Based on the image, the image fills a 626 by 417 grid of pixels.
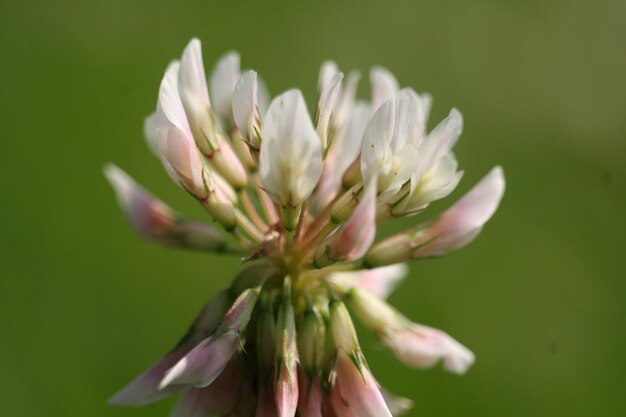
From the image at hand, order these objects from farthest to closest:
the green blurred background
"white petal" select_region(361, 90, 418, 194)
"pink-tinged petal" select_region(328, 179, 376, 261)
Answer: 1. the green blurred background
2. "white petal" select_region(361, 90, 418, 194)
3. "pink-tinged petal" select_region(328, 179, 376, 261)

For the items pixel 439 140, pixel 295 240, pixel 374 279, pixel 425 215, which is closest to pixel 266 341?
pixel 295 240

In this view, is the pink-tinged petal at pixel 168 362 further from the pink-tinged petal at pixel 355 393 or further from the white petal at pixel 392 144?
the white petal at pixel 392 144

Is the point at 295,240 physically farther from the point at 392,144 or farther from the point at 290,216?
the point at 392,144

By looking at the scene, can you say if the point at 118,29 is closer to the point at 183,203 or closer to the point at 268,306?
the point at 183,203

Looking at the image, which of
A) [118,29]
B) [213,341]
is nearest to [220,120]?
[213,341]

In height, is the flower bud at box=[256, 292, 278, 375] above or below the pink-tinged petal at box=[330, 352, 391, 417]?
above

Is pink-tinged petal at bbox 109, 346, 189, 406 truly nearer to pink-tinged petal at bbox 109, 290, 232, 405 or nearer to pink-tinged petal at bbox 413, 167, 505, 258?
pink-tinged petal at bbox 109, 290, 232, 405

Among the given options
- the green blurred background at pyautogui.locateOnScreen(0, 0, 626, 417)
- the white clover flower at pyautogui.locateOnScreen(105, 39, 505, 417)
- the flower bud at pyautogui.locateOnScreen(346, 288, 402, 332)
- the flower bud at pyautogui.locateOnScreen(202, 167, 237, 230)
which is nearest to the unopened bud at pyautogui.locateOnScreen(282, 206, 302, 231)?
the white clover flower at pyautogui.locateOnScreen(105, 39, 505, 417)
